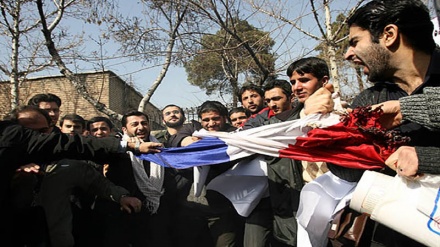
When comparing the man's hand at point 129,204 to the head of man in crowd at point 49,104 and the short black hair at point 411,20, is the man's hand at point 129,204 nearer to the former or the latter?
the head of man in crowd at point 49,104

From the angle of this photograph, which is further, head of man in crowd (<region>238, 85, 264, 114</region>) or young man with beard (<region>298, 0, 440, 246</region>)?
head of man in crowd (<region>238, 85, 264, 114</region>)

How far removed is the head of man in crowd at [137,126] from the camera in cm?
416

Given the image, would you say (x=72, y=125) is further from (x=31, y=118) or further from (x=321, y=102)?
(x=321, y=102)

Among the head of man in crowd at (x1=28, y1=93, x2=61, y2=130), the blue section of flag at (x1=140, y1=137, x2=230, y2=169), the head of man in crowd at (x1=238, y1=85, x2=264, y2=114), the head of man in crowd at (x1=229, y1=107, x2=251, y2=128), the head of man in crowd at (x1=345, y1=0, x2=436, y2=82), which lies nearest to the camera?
the head of man in crowd at (x1=345, y1=0, x2=436, y2=82)

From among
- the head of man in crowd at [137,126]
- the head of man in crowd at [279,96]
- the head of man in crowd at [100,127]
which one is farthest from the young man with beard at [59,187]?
the head of man in crowd at [279,96]

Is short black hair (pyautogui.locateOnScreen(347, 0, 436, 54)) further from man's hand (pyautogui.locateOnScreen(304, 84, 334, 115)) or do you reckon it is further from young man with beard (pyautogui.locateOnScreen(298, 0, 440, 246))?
man's hand (pyautogui.locateOnScreen(304, 84, 334, 115))

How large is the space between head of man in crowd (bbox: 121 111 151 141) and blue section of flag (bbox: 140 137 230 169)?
1095mm

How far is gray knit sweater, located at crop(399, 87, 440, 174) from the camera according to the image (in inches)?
59.1

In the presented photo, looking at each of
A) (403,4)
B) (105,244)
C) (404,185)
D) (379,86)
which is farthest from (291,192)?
(105,244)

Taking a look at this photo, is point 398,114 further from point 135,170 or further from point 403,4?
point 135,170

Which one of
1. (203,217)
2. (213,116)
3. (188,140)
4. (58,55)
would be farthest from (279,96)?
(58,55)

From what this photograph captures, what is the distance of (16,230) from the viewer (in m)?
2.61

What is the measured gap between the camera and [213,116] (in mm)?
4582

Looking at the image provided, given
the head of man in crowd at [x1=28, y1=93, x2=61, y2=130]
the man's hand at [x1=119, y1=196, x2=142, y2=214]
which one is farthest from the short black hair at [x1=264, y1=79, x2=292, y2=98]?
the head of man in crowd at [x1=28, y1=93, x2=61, y2=130]
